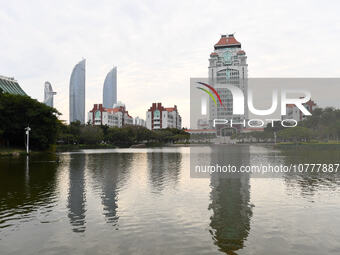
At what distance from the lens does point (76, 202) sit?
603 inches

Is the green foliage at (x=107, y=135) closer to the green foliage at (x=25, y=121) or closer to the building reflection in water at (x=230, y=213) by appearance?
the green foliage at (x=25, y=121)

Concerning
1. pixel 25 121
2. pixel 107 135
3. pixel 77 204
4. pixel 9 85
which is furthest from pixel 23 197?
pixel 9 85

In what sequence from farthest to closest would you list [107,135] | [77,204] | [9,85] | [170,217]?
[9,85]
[107,135]
[77,204]
[170,217]

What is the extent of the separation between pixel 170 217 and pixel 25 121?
55401mm

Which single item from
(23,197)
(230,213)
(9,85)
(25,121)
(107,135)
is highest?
(9,85)

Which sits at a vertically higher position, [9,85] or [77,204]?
[9,85]

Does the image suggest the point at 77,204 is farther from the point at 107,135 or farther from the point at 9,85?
the point at 9,85

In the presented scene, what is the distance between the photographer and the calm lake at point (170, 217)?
9297mm

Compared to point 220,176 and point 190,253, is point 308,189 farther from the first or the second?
point 190,253

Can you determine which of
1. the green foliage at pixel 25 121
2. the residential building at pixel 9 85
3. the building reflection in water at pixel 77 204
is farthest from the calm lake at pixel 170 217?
the residential building at pixel 9 85

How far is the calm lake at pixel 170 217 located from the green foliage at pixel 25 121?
41537 mm

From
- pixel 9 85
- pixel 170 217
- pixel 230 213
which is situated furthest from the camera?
pixel 9 85

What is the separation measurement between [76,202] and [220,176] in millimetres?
12685

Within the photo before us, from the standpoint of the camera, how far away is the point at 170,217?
1242 centimetres
